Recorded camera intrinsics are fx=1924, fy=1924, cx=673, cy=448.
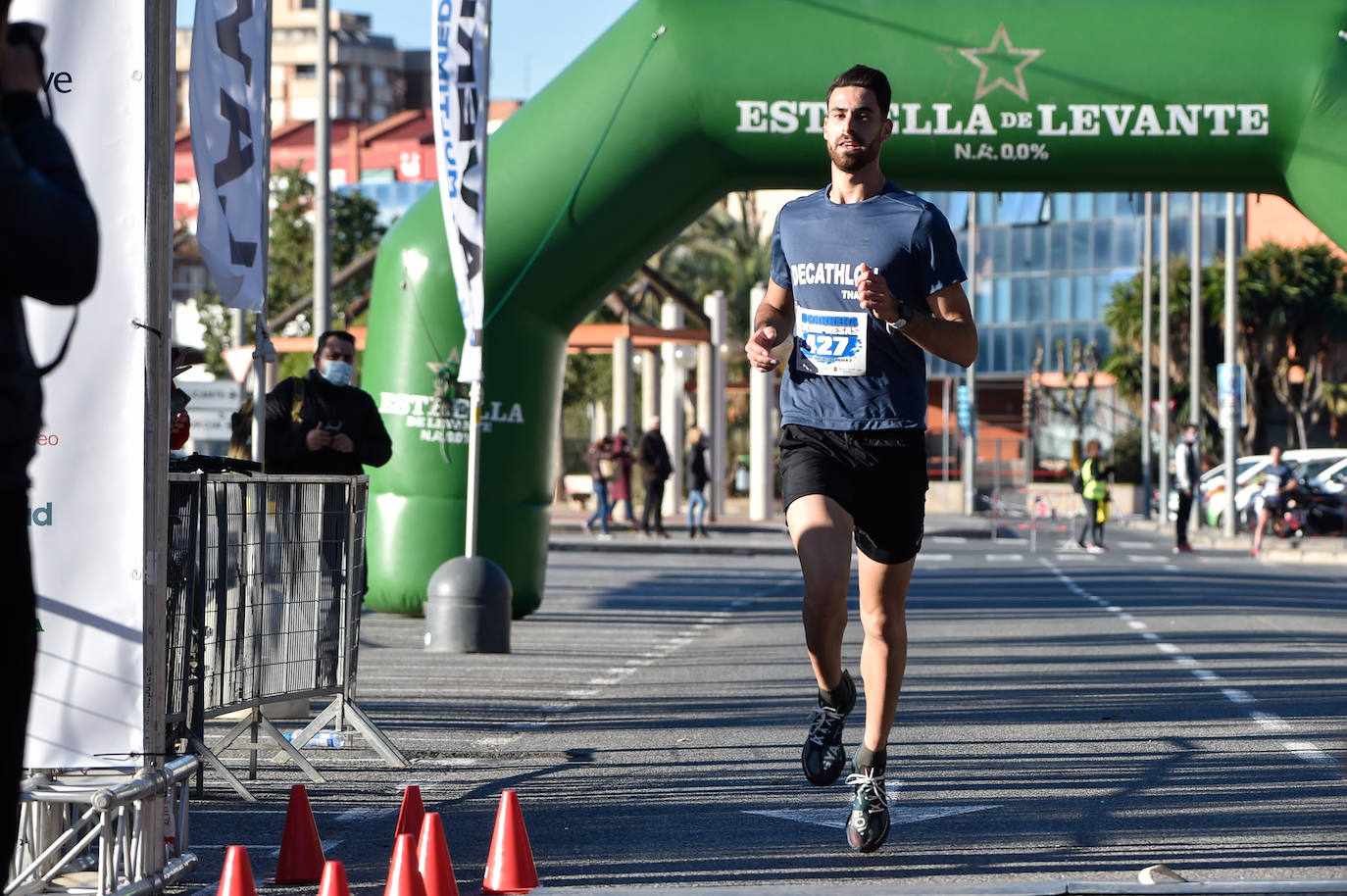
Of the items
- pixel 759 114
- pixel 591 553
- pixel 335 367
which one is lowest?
pixel 591 553

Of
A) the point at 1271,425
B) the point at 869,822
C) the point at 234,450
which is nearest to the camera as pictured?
the point at 869,822

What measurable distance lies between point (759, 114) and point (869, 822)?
28.6 ft

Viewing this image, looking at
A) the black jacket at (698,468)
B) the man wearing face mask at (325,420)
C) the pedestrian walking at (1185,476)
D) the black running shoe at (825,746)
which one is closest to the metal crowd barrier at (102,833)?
the black running shoe at (825,746)

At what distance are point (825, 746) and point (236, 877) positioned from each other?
1.89 m

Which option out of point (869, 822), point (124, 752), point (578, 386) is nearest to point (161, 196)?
point (124, 752)

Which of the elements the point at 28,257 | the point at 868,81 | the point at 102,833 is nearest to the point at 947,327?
the point at 868,81

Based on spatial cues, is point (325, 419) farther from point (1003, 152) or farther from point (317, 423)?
point (1003, 152)

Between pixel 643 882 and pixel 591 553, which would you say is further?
pixel 591 553

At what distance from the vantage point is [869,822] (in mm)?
5332

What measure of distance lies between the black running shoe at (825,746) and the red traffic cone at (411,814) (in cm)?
113

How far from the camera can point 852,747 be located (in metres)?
7.81

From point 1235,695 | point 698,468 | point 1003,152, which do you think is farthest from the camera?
point 698,468

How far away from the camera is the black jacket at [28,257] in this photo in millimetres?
2748

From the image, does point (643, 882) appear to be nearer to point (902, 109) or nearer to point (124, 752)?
point (124, 752)
